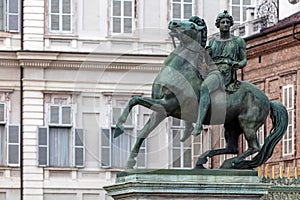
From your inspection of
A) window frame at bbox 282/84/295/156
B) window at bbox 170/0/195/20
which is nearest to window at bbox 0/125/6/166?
window at bbox 170/0/195/20

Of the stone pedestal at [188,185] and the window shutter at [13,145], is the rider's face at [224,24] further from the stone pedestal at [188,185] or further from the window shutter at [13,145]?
the window shutter at [13,145]

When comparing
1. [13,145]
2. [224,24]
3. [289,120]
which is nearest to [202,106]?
[224,24]

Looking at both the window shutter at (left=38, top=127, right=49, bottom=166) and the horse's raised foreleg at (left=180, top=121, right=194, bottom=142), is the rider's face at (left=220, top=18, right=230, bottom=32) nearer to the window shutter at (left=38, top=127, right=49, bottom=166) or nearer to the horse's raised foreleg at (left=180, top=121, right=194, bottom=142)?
the horse's raised foreleg at (left=180, top=121, right=194, bottom=142)

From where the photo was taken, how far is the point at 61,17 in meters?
48.1

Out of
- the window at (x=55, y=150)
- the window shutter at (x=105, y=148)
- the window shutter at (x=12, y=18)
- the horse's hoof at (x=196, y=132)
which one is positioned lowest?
the window at (x=55, y=150)

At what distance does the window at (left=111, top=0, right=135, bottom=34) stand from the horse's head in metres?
28.0

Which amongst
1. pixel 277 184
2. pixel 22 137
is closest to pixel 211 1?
pixel 22 137

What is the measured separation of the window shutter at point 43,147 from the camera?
47.2 metres

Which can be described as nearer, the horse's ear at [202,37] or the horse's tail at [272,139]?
the horse's ear at [202,37]

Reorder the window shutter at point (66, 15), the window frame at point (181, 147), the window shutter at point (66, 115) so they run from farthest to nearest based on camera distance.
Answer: the window shutter at point (66, 15)
the window shutter at point (66, 115)
the window frame at point (181, 147)

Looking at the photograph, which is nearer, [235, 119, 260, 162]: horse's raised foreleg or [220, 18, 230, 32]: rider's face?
[235, 119, 260, 162]: horse's raised foreleg

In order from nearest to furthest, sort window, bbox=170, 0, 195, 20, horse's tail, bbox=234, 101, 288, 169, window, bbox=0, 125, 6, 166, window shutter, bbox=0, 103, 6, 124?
horse's tail, bbox=234, 101, 288, 169 < window, bbox=0, 125, 6, 166 < window shutter, bbox=0, 103, 6, 124 < window, bbox=170, 0, 195, 20

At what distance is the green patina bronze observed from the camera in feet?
64.3

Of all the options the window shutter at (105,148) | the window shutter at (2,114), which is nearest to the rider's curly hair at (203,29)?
the window shutter at (105,148)
